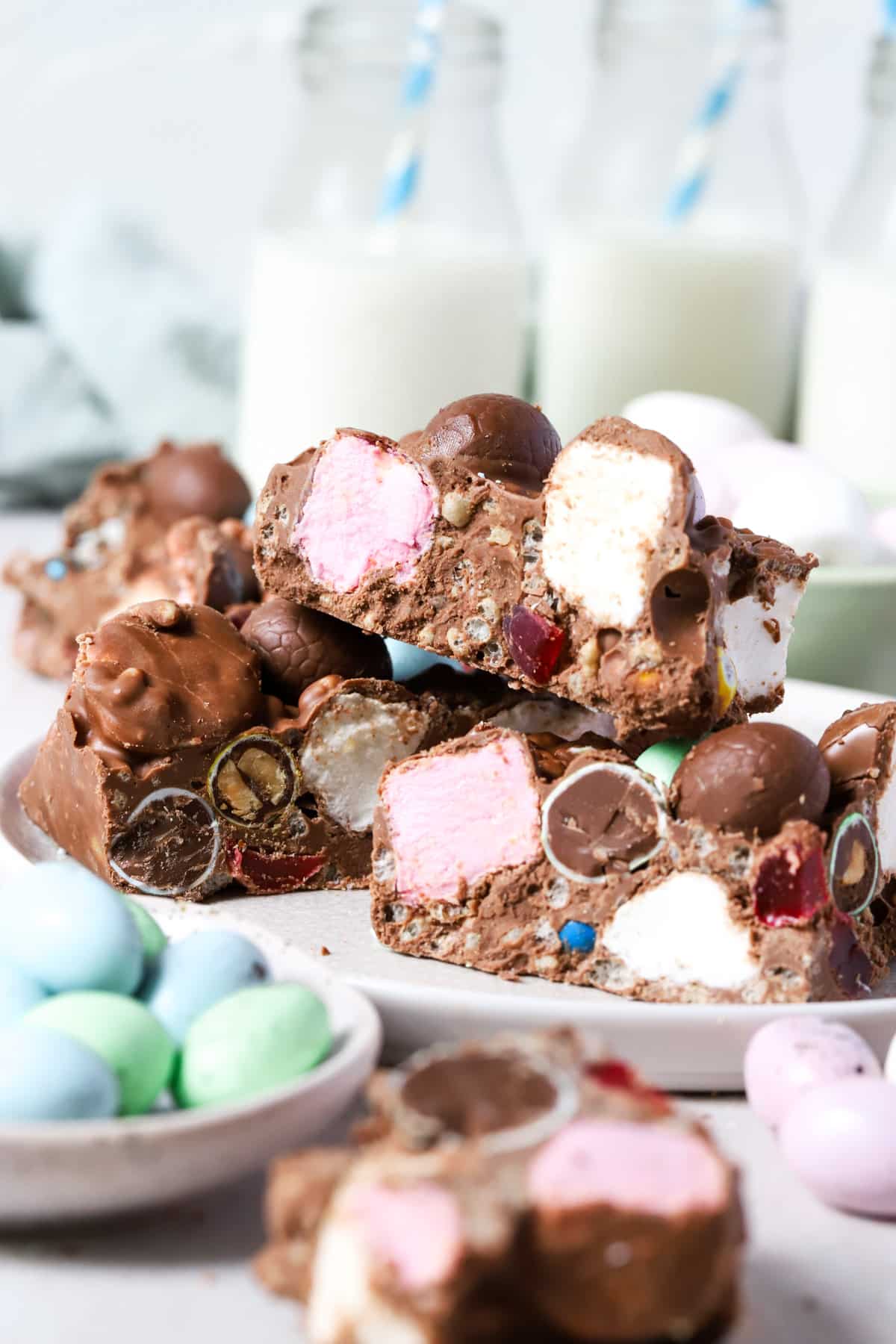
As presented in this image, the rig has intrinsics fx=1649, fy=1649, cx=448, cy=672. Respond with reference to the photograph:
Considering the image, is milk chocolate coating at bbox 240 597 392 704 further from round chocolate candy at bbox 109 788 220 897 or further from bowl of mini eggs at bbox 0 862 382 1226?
bowl of mini eggs at bbox 0 862 382 1226

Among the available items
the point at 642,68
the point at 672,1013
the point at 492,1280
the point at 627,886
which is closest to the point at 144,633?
the point at 627,886

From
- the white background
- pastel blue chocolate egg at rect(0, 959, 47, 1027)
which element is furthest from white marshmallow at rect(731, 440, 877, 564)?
the white background

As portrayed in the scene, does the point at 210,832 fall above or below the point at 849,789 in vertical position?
below

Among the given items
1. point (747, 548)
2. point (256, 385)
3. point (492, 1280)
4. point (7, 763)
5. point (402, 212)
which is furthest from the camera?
point (256, 385)

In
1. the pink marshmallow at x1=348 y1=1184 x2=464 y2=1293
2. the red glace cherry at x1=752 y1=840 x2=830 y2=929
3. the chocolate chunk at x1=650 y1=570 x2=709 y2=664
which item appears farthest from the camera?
the chocolate chunk at x1=650 y1=570 x2=709 y2=664

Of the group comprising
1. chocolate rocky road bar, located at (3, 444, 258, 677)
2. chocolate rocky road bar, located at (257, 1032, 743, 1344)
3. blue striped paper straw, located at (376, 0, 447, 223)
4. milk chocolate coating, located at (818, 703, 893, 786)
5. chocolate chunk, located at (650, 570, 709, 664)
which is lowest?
chocolate rocky road bar, located at (3, 444, 258, 677)

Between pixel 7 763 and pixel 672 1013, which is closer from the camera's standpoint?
pixel 672 1013

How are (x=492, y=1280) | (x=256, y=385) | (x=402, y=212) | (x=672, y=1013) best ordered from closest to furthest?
(x=492, y=1280)
(x=672, y=1013)
(x=402, y=212)
(x=256, y=385)

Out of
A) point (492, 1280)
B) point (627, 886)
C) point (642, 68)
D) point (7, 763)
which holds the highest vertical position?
point (642, 68)

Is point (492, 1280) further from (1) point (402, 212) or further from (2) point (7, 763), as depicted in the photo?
(1) point (402, 212)
